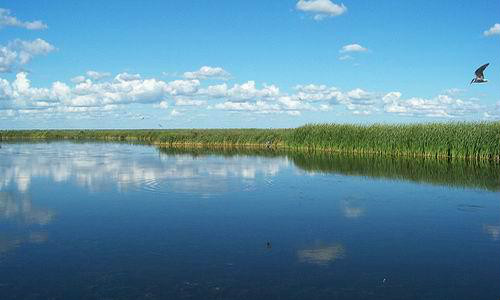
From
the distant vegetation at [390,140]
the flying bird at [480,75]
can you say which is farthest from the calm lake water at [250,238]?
the distant vegetation at [390,140]

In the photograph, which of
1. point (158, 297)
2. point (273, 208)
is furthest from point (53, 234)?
point (273, 208)

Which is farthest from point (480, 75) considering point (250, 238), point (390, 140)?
point (390, 140)

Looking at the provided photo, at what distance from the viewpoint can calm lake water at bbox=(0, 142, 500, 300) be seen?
624 centimetres

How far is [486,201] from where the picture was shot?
12.6 meters

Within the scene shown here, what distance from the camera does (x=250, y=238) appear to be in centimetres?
872

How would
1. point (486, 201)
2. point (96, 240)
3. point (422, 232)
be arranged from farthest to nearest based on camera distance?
1. point (486, 201)
2. point (422, 232)
3. point (96, 240)

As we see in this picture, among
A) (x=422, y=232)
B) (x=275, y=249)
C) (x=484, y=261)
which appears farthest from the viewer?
(x=422, y=232)

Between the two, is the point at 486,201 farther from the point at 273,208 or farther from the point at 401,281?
the point at 401,281

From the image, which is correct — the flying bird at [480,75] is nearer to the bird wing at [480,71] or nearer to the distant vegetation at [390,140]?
the bird wing at [480,71]

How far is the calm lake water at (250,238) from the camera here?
6238mm

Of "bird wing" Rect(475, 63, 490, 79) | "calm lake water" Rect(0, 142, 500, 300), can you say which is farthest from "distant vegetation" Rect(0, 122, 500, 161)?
"bird wing" Rect(475, 63, 490, 79)

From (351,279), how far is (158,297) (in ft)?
8.33

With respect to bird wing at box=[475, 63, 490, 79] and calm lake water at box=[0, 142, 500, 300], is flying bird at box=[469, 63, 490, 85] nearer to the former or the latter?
bird wing at box=[475, 63, 490, 79]

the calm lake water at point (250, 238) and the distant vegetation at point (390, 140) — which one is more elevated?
the distant vegetation at point (390, 140)
